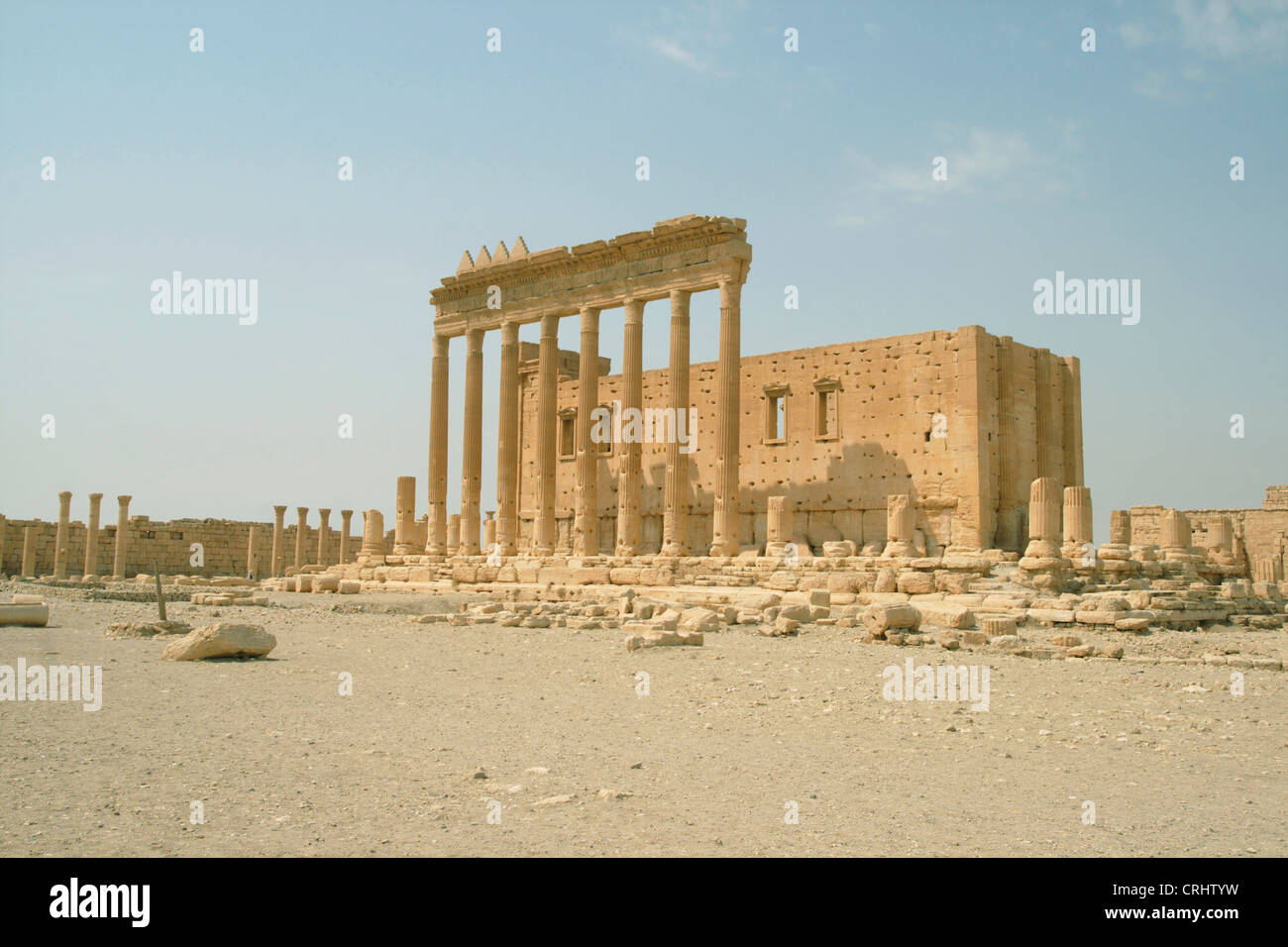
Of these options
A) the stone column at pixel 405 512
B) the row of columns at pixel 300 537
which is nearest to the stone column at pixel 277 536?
the row of columns at pixel 300 537

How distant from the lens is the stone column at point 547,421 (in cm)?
3195

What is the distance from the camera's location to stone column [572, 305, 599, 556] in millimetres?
30156

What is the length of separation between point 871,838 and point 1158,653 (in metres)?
10.8

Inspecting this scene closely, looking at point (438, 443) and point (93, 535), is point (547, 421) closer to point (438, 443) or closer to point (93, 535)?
point (438, 443)

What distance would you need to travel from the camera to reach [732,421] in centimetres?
2773

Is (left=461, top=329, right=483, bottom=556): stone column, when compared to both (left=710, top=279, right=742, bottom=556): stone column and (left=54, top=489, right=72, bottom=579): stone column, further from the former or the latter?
(left=54, top=489, right=72, bottom=579): stone column

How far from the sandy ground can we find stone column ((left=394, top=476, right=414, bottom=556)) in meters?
21.5

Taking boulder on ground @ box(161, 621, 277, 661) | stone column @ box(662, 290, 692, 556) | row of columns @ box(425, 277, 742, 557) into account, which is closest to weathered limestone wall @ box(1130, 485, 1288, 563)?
row of columns @ box(425, 277, 742, 557)

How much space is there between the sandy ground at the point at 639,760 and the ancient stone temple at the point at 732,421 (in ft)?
42.8

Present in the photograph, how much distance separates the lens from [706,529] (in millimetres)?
32844

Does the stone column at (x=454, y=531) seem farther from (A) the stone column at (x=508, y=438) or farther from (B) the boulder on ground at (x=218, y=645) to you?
(B) the boulder on ground at (x=218, y=645)

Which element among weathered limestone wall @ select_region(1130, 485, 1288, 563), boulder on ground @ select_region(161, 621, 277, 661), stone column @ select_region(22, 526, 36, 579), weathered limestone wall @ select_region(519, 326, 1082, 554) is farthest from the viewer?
stone column @ select_region(22, 526, 36, 579)
